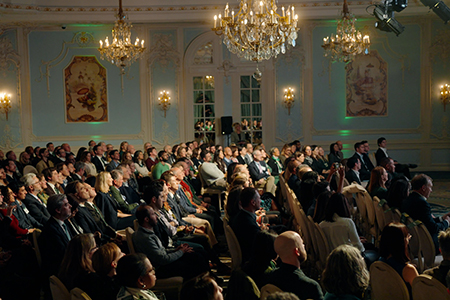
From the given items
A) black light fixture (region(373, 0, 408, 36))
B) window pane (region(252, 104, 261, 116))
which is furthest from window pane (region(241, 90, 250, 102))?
black light fixture (region(373, 0, 408, 36))

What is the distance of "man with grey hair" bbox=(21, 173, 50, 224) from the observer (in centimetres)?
541

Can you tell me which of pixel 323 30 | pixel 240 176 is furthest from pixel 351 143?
pixel 240 176

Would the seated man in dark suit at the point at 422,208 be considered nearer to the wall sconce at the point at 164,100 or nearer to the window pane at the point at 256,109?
the window pane at the point at 256,109

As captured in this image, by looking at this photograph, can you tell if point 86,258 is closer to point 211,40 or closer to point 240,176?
point 240,176

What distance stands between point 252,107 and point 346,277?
39.5ft

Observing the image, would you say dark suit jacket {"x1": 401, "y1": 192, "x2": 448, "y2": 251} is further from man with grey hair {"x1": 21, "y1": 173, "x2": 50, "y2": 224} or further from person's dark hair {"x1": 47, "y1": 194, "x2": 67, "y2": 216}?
man with grey hair {"x1": 21, "y1": 173, "x2": 50, "y2": 224}

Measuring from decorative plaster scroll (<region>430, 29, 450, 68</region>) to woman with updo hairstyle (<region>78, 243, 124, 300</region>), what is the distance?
13263 mm

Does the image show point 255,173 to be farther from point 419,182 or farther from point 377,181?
point 419,182

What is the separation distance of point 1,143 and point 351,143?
1046cm

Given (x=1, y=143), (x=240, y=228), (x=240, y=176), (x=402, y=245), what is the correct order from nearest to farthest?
(x=402, y=245), (x=240, y=228), (x=240, y=176), (x=1, y=143)

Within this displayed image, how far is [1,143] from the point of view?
13891mm

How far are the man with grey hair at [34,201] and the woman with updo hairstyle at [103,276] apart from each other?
2.68 m

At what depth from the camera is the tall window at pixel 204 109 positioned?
46.9 feet

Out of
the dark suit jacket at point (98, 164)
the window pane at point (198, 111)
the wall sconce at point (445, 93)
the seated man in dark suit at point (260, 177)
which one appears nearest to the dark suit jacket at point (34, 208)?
the seated man in dark suit at point (260, 177)
